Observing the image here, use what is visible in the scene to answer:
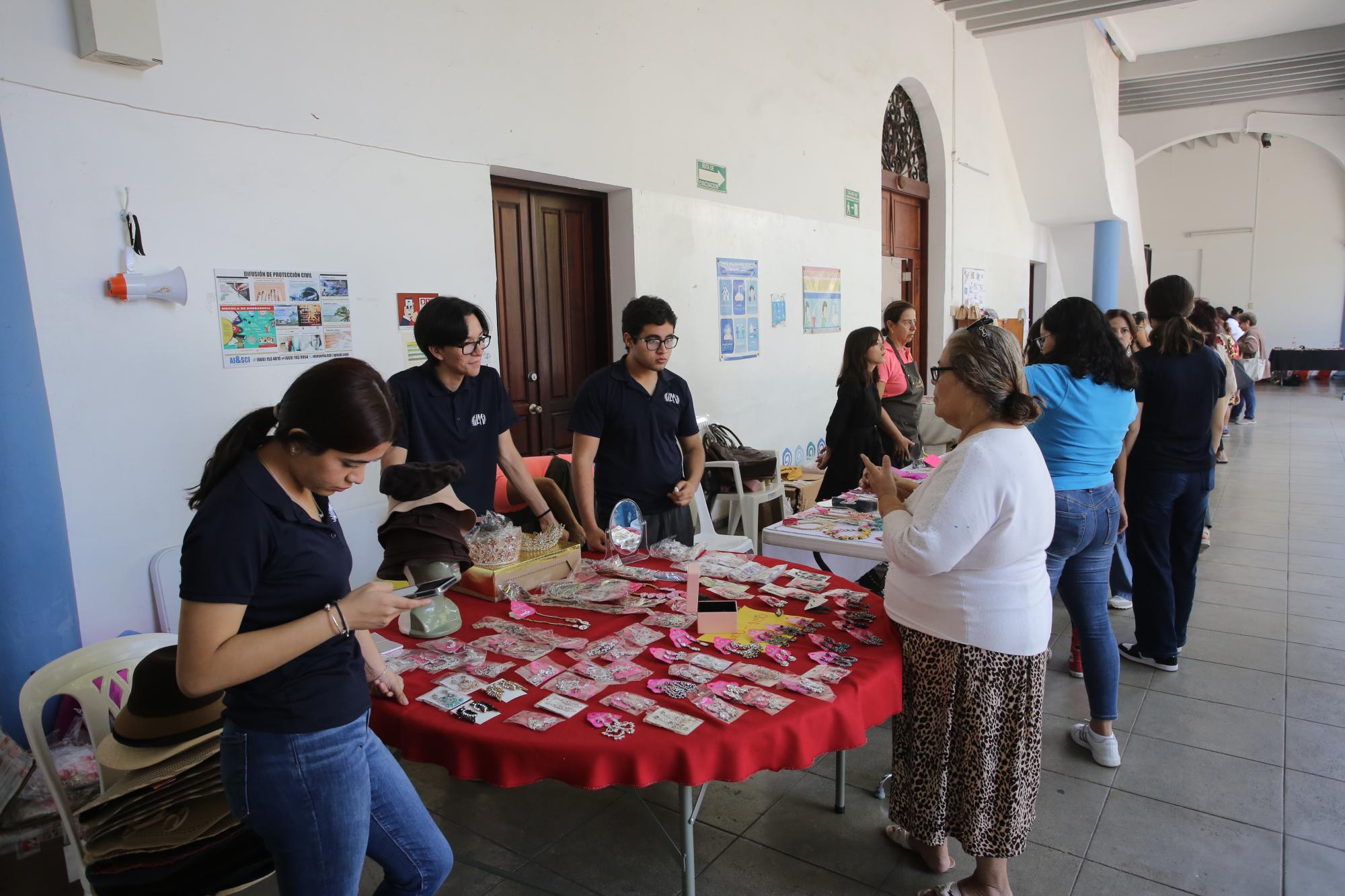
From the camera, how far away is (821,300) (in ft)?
23.7

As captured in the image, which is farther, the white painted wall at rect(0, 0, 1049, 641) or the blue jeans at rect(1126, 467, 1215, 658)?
the blue jeans at rect(1126, 467, 1215, 658)

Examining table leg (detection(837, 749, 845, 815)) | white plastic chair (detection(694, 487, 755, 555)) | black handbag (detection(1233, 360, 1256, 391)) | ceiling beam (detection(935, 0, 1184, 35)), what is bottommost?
table leg (detection(837, 749, 845, 815))

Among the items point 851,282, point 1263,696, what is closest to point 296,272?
point 1263,696

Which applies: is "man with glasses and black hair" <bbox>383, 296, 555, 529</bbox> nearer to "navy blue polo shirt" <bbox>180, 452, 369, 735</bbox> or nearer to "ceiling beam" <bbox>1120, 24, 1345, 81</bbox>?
"navy blue polo shirt" <bbox>180, 452, 369, 735</bbox>

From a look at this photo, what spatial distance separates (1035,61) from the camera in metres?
10.1

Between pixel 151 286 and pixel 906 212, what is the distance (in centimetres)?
771

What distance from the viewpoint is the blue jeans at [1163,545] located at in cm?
362

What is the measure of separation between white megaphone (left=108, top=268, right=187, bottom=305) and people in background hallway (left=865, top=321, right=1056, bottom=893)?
255 cm

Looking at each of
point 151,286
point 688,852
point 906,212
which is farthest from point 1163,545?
point 906,212

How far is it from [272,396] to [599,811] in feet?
6.70

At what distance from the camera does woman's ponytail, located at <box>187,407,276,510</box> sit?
1.40m

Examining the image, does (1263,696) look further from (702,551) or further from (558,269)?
(558,269)

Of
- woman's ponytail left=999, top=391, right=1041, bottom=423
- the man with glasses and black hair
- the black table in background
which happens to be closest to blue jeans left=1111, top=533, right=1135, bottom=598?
woman's ponytail left=999, top=391, right=1041, bottom=423

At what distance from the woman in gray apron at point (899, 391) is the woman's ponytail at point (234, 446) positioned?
3.76 meters
